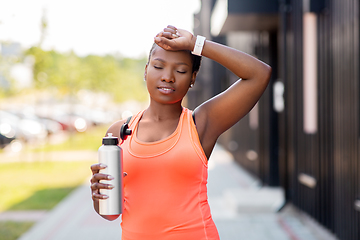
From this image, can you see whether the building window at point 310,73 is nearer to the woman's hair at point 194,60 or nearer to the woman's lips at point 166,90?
the woman's hair at point 194,60

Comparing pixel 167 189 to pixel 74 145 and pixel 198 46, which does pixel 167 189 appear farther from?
pixel 74 145

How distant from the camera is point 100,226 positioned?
20.9 feet

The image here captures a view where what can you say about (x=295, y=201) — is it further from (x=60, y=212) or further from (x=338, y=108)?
(x=60, y=212)

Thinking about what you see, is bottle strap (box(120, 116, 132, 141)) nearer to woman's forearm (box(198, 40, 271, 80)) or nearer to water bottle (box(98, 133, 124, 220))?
water bottle (box(98, 133, 124, 220))

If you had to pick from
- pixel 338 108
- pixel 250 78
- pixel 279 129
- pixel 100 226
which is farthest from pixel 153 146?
pixel 279 129

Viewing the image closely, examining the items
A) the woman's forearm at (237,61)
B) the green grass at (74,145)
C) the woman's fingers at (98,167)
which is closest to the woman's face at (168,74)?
the woman's forearm at (237,61)

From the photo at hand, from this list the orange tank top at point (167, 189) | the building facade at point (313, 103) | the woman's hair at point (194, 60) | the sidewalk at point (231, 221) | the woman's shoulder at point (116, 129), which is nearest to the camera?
the orange tank top at point (167, 189)

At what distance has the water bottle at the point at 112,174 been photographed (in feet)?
5.91

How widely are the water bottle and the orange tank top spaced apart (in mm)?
123

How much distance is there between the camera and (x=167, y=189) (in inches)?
75.3

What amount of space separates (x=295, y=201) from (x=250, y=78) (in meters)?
5.14

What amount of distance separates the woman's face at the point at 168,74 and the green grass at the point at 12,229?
15.7 ft

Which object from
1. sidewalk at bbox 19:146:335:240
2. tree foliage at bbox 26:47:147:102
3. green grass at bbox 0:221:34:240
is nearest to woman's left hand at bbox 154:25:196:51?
sidewalk at bbox 19:146:335:240

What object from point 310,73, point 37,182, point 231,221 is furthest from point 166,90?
point 37,182
